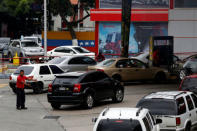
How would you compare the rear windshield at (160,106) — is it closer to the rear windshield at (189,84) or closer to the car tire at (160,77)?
the rear windshield at (189,84)

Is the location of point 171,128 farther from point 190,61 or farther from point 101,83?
point 190,61

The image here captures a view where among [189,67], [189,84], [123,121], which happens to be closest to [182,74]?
[189,67]

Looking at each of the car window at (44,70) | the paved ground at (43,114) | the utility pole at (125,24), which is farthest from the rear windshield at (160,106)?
the utility pole at (125,24)

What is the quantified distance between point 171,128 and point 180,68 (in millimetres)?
19122

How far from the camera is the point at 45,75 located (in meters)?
28.8

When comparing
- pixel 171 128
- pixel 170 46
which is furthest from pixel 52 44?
pixel 171 128

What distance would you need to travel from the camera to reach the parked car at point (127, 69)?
30.9 metres

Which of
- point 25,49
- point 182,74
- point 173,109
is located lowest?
point 182,74

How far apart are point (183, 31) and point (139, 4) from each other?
14.2 feet

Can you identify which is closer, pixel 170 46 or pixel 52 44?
pixel 170 46

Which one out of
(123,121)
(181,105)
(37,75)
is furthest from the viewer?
(37,75)

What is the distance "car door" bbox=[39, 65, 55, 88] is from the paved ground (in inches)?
31.5

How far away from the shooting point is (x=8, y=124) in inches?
769

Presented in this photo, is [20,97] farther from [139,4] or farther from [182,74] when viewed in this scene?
[139,4]
